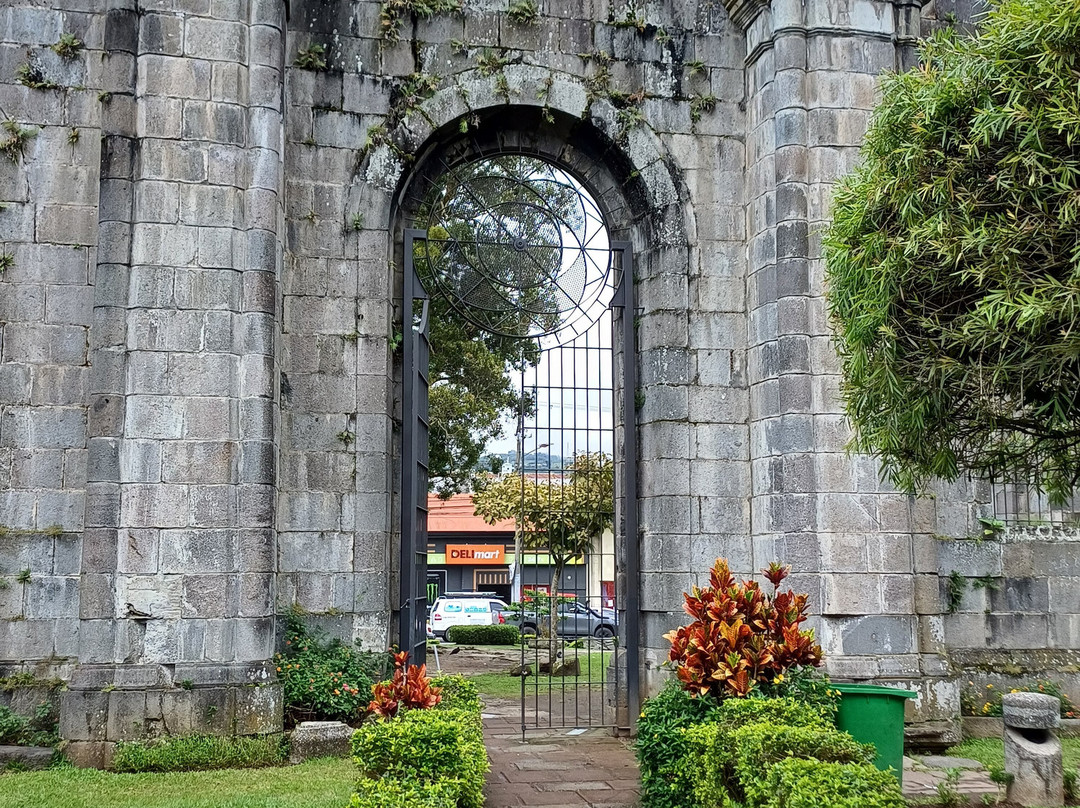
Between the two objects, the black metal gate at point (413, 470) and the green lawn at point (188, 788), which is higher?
the black metal gate at point (413, 470)

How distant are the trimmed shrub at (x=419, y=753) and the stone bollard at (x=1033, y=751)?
12.5 ft

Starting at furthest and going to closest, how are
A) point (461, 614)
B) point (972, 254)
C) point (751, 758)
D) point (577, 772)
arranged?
1. point (461, 614)
2. point (577, 772)
3. point (751, 758)
4. point (972, 254)

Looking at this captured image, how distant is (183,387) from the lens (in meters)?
8.70

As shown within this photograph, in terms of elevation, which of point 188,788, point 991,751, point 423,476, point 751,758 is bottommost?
point 991,751

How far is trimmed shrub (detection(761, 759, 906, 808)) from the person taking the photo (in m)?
5.05

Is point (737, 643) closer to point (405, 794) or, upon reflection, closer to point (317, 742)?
point (405, 794)

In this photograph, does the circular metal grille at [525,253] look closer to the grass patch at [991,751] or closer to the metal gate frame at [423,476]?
the metal gate frame at [423,476]

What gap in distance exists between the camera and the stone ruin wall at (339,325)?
8.61 meters

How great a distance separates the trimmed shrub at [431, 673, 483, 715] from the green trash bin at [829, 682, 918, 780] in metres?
2.43

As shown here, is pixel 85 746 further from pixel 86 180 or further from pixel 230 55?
pixel 230 55

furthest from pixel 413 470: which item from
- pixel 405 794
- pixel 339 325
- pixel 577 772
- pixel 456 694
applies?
pixel 405 794

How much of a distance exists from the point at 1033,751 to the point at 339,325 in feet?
21.1

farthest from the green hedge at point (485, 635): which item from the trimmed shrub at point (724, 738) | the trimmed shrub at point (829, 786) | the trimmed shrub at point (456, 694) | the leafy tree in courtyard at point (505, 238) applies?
the trimmed shrub at point (829, 786)

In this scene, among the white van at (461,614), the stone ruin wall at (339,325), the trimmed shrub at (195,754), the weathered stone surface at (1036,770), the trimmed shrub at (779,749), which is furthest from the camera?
the white van at (461,614)
